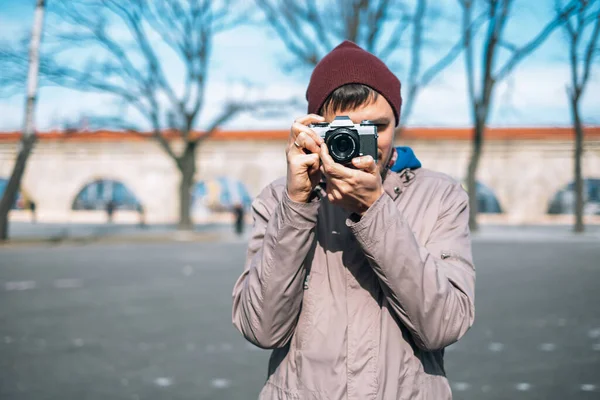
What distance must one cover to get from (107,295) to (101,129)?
1537 centimetres

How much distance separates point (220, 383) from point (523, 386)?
7.83 ft

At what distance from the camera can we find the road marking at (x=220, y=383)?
4.92m

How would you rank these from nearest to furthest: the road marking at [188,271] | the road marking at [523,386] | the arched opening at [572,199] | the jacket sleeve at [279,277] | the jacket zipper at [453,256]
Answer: the jacket sleeve at [279,277] → the jacket zipper at [453,256] → the road marking at [523,386] → the road marking at [188,271] → the arched opening at [572,199]

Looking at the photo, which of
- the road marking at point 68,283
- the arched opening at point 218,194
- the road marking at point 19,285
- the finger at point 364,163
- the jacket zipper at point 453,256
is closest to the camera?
the finger at point 364,163

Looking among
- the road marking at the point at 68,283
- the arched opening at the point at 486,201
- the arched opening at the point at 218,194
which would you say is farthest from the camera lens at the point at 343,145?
the arched opening at the point at 218,194

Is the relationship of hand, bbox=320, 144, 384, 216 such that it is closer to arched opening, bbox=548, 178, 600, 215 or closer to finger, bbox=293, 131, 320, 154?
finger, bbox=293, 131, 320, 154

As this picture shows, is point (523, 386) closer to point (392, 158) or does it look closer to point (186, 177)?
point (392, 158)

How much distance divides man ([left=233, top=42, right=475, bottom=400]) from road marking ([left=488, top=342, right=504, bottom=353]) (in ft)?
15.5

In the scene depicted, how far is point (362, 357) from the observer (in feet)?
5.03

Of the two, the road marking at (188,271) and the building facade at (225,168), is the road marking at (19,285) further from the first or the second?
the building facade at (225,168)

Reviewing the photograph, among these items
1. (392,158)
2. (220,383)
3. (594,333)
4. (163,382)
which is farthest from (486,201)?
(392,158)

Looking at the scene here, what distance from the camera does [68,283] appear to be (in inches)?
425

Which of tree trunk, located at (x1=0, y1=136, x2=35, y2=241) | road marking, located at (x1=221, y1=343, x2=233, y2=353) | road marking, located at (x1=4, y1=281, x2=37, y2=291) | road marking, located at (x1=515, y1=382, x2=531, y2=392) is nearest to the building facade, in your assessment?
tree trunk, located at (x1=0, y1=136, x2=35, y2=241)

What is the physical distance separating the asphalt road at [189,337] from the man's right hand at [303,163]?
3494 millimetres
